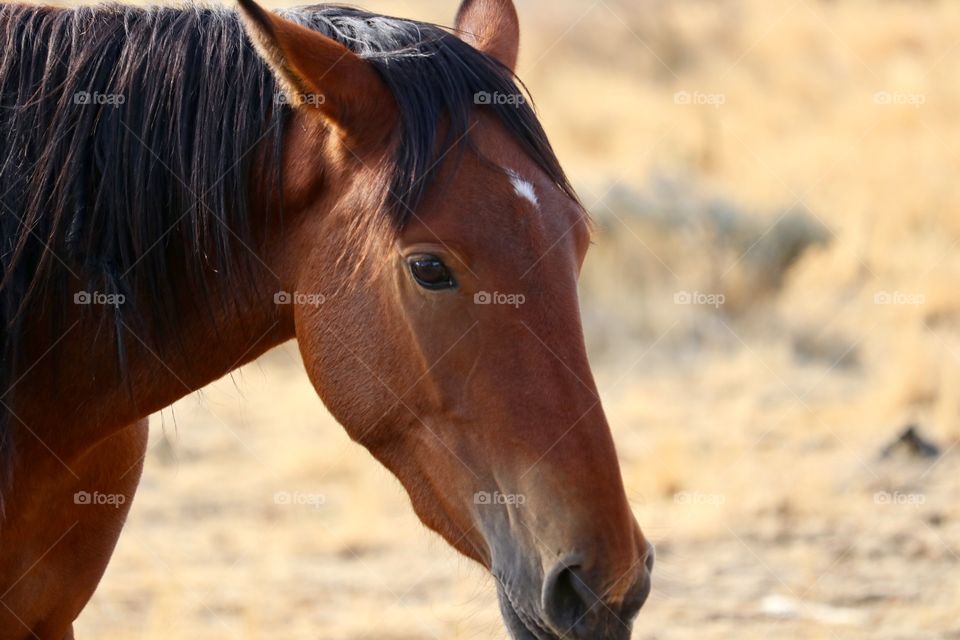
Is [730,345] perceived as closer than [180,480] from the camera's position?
No

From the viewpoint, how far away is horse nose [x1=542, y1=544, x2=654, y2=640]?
2109 mm

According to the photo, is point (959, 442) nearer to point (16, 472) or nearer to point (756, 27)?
point (16, 472)

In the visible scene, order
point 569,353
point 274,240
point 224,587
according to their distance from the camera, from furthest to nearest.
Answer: point 224,587 < point 274,240 < point 569,353

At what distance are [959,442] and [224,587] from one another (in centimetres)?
448

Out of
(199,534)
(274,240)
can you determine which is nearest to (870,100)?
(199,534)

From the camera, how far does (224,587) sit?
564 centimetres
